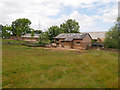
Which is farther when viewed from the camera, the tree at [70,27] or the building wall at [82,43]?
the tree at [70,27]

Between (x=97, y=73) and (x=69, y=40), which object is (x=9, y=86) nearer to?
(x=97, y=73)

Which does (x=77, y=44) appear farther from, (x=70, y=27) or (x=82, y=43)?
(x=70, y=27)

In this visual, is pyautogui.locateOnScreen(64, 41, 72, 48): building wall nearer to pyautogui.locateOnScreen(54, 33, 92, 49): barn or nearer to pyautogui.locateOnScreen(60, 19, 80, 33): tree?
pyautogui.locateOnScreen(54, 33, 92, 49): barn

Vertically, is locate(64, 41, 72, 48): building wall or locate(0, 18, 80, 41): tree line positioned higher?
locate(0, 18, 80, 41): tree line

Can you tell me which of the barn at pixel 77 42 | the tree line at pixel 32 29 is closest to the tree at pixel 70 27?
the tree line at pixel 32 29

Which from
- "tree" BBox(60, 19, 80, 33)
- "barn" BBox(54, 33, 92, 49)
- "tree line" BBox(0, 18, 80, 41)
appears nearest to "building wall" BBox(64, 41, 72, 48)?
"barn" BBox(54, 33, 92, 49)

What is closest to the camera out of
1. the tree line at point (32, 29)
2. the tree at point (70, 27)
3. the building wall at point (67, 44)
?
the building wall at point (67, 44)

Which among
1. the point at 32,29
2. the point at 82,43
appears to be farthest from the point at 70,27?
the point at 82,43

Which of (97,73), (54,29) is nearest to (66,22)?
(54,29)

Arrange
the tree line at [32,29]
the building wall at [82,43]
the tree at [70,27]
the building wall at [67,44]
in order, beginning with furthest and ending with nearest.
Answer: the tree at [70,27], the tree line at [32,29], the building wall at [67,44], the building wall at [82,43]

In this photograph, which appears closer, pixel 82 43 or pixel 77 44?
pixel 82 43

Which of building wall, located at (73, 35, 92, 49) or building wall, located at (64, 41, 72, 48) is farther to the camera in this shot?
building wall, located at (64, 41, 72, 48)

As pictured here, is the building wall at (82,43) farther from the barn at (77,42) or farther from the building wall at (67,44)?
the building wall at (67,44)

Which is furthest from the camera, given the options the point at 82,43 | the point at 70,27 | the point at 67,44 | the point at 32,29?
the point at 70,27
